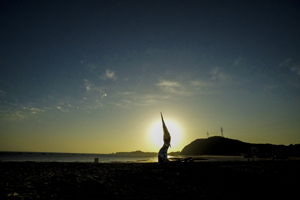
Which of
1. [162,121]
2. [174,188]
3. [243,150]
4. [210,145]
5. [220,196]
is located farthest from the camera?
[210,145]

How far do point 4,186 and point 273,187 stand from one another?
14532 millimetres

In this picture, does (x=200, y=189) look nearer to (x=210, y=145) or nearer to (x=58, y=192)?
(x=58, y=192)

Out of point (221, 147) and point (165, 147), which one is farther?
point (221, 147)

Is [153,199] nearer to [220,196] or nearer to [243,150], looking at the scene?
[220,196]

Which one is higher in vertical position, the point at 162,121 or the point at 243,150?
the point at 162,121

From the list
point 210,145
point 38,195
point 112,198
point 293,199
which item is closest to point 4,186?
point 38,195

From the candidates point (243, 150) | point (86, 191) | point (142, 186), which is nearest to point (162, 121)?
point (142, 186)

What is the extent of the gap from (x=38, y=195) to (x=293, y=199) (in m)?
11.2

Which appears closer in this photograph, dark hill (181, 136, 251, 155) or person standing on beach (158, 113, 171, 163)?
person standing on beach (158, 113, 171, 163)

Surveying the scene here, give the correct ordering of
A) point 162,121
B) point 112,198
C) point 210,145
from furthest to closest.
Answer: point 210,145, point 162,121, point 112,198

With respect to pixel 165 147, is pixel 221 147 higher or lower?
lower

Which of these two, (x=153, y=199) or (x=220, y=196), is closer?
(x=153, y=199)

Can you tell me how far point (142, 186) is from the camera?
10023 millimetres

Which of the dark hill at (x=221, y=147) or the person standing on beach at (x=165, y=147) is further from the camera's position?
the dark hill at (x=221, y=147)
